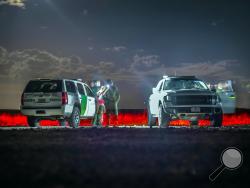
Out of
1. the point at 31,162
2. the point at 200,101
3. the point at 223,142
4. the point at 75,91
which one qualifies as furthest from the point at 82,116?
the point at 31,162

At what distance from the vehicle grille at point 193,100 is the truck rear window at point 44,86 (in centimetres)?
448

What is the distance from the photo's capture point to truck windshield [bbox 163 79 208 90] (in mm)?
22156

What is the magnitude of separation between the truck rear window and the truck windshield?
410cm

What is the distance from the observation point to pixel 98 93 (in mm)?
24031

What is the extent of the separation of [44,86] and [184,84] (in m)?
5.50

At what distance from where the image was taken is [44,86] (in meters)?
22.3

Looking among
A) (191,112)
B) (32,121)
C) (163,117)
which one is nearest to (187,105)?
(191,112)

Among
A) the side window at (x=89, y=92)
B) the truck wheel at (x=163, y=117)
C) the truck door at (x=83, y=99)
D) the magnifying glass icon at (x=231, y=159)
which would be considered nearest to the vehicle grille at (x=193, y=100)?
the truck wheel at (x=163, y=117)

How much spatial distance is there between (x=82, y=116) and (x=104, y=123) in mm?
2481

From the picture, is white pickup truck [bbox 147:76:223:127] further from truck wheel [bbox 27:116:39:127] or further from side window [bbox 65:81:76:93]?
truck wheel [bbox 27:116:39:127]

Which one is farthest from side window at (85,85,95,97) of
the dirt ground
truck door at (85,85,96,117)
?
the dirt ground

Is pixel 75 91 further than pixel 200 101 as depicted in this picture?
Yes

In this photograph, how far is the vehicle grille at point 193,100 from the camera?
20.9 metres

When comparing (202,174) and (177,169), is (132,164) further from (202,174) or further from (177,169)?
(202,174)
